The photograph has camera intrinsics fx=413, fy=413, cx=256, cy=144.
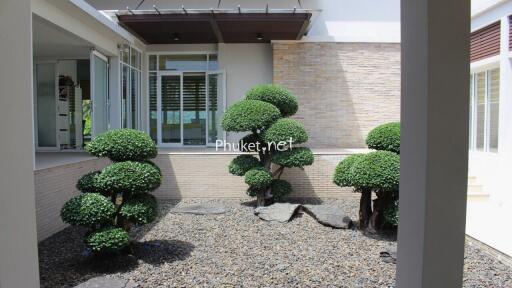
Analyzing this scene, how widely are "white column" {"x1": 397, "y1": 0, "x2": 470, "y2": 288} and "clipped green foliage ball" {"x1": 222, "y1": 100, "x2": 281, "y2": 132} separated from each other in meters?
6.31

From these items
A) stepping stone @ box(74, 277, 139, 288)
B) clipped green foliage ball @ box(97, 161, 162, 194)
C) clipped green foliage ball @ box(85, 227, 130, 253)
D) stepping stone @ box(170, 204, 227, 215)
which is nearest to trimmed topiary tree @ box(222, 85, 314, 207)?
stepping stone @ box(170, 204, 227, 215)

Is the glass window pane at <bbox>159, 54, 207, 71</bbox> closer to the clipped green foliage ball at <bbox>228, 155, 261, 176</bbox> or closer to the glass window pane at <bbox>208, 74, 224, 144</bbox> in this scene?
the glass window pane at <bbox>208, 74, 224, 144</bbox>

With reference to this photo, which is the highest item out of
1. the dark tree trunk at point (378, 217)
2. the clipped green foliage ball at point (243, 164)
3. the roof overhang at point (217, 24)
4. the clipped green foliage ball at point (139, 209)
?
the roof overhang at point (217, 24)

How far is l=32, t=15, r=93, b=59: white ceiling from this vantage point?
27.0 feet

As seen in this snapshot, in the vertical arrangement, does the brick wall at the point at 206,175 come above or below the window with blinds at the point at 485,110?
below

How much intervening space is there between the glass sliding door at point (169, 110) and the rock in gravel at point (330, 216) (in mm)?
7288

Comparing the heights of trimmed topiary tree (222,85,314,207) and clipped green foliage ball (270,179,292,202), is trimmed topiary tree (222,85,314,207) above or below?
above

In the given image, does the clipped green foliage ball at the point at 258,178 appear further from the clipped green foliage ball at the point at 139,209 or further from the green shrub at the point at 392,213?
the clipped green foliage ball at the point at 139,209

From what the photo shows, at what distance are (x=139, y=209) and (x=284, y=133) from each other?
3.80m

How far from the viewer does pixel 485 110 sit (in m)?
9.96

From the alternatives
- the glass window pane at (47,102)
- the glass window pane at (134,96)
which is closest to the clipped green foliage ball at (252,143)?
the glass window pane at (134,96)

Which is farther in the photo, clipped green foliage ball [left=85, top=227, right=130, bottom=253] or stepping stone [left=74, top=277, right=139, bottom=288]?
clipped green foliage ball [left=85, top=227, right=130, bottom=253]

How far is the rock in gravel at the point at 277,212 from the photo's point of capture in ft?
24.8

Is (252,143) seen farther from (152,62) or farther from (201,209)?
(152,62)
